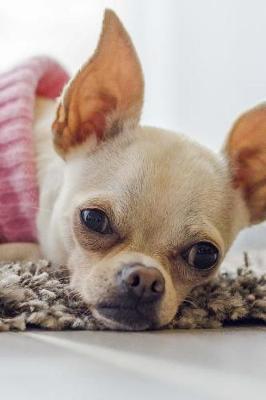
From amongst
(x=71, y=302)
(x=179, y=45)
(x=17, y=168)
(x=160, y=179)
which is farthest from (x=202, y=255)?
(x=179, y=45)

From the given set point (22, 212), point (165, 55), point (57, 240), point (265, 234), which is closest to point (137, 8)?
point (165, 55)

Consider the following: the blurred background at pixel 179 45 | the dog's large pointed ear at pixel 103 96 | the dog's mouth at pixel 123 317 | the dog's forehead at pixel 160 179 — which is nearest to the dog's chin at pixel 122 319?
the dog's mouth at pixel 123 317

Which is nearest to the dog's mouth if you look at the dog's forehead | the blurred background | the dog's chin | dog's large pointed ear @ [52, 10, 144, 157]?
the dog's chin

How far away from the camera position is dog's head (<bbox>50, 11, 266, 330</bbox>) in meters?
1.29

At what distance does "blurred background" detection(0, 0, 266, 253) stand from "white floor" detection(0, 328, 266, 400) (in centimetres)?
159

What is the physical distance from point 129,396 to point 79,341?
0.29 meters

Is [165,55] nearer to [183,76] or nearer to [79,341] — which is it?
[183,76]

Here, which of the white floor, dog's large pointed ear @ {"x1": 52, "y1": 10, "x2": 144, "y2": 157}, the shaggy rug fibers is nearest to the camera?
the white floor

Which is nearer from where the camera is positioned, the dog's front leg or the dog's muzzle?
the dog's muzzle

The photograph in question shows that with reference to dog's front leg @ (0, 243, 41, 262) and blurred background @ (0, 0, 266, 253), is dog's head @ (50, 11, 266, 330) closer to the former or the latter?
dog's front leg @ (0, 243, 41, 262)

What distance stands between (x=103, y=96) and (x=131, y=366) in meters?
0.77

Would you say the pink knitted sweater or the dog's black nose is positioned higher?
the pink knitted sweater

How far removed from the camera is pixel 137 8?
2945 mm

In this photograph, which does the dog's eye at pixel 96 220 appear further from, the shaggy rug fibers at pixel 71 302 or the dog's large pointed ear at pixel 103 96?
the dog's large pointed ear at pixel 103 96
